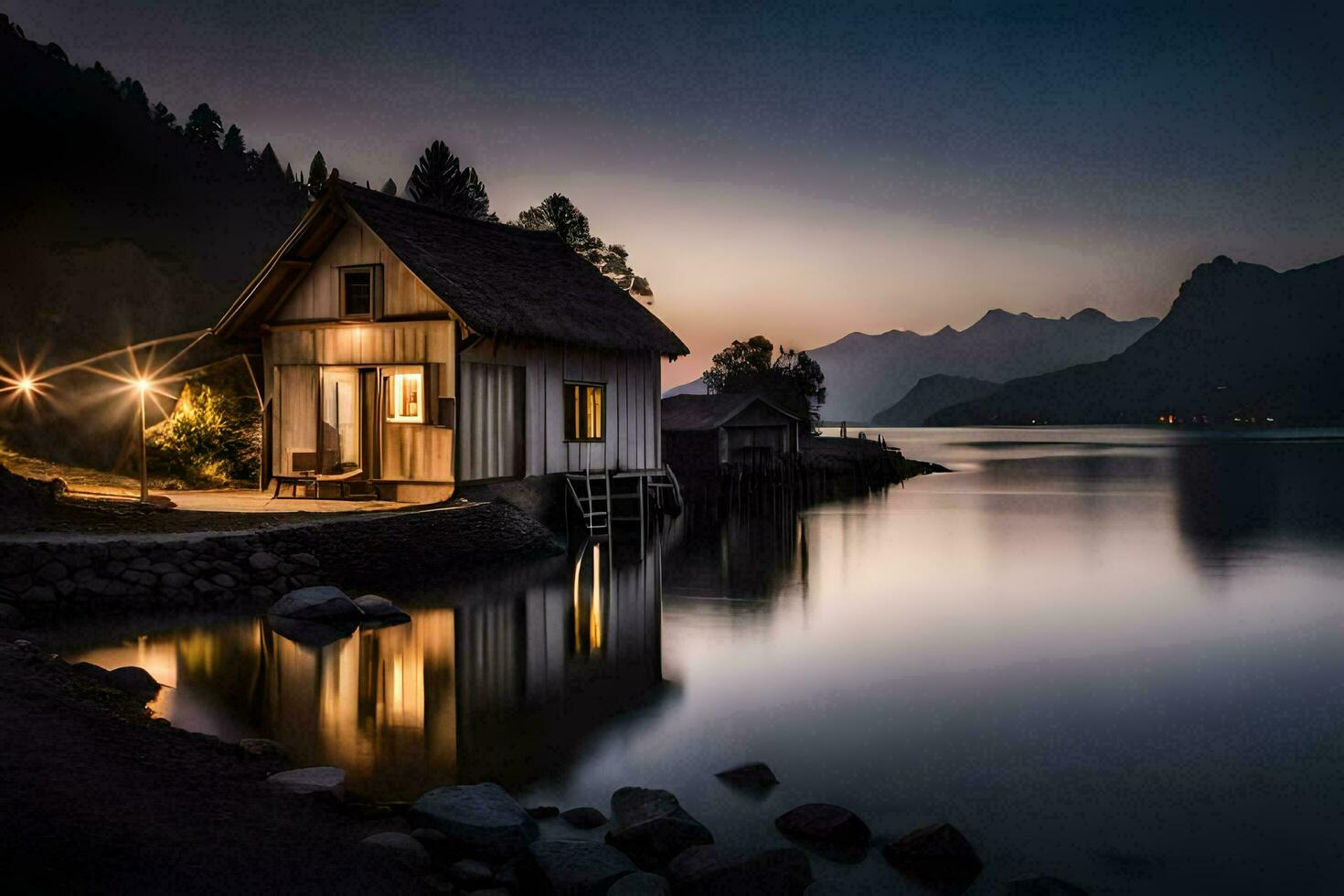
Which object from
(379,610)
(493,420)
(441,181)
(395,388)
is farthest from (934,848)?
(441,181)

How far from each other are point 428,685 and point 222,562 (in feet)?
19.6

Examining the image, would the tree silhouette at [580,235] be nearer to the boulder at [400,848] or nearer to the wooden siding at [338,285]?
the wooden siding at [338,285]

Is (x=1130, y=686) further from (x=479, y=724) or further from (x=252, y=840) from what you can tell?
(x=252, y=840)

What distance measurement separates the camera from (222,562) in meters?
14.8

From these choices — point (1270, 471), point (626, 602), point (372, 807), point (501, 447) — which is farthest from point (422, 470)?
point (1270, 471)

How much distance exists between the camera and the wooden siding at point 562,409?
21645 millimetres

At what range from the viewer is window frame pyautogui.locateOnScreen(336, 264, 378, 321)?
66.0 feet

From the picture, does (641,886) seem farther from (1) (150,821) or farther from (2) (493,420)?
(2) (493,420)

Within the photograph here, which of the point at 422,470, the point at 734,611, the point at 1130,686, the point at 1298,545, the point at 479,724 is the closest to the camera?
the point at 479,724

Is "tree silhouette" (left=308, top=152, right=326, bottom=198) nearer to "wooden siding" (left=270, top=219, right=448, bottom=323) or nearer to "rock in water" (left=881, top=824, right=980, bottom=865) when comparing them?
"wooden siding" (left=270, top=219, right=448, bottom=323)

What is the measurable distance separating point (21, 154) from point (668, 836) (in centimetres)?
7997

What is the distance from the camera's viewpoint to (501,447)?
21.0 metres

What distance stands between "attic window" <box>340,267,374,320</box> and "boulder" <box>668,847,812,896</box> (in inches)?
664

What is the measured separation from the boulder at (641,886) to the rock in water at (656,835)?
0.57 meters
